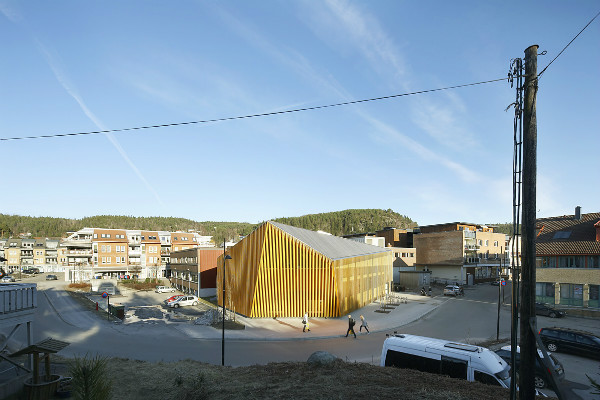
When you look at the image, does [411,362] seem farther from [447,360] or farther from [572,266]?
[572,266]

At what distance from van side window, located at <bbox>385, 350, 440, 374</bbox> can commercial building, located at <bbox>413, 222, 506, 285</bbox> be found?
50441 millimetres

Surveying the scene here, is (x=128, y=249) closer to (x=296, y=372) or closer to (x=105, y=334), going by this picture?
(x=105, y=334)

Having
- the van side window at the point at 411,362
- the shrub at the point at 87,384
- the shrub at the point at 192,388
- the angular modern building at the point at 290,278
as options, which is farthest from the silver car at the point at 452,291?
the shrub at the point at 87,384

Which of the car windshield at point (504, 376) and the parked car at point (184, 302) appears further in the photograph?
the parked car at point (184, 302)

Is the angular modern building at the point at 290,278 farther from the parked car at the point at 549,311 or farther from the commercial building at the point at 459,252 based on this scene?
the commercial building at the point at 459,252

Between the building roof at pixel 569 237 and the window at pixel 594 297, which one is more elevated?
the building roof at pixel 569 237

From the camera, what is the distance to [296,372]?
11.9 metres

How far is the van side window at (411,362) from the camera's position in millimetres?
12047

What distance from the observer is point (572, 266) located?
32.4 meters

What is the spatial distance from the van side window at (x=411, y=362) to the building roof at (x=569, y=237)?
28.1 metres

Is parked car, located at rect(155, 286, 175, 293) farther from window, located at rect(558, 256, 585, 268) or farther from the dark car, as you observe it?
window, located at rect(558, 256, 585, 268)

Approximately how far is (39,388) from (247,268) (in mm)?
20325

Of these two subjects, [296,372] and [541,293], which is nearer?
[296,372]

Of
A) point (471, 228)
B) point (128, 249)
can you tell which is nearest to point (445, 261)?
point (471, 228)
